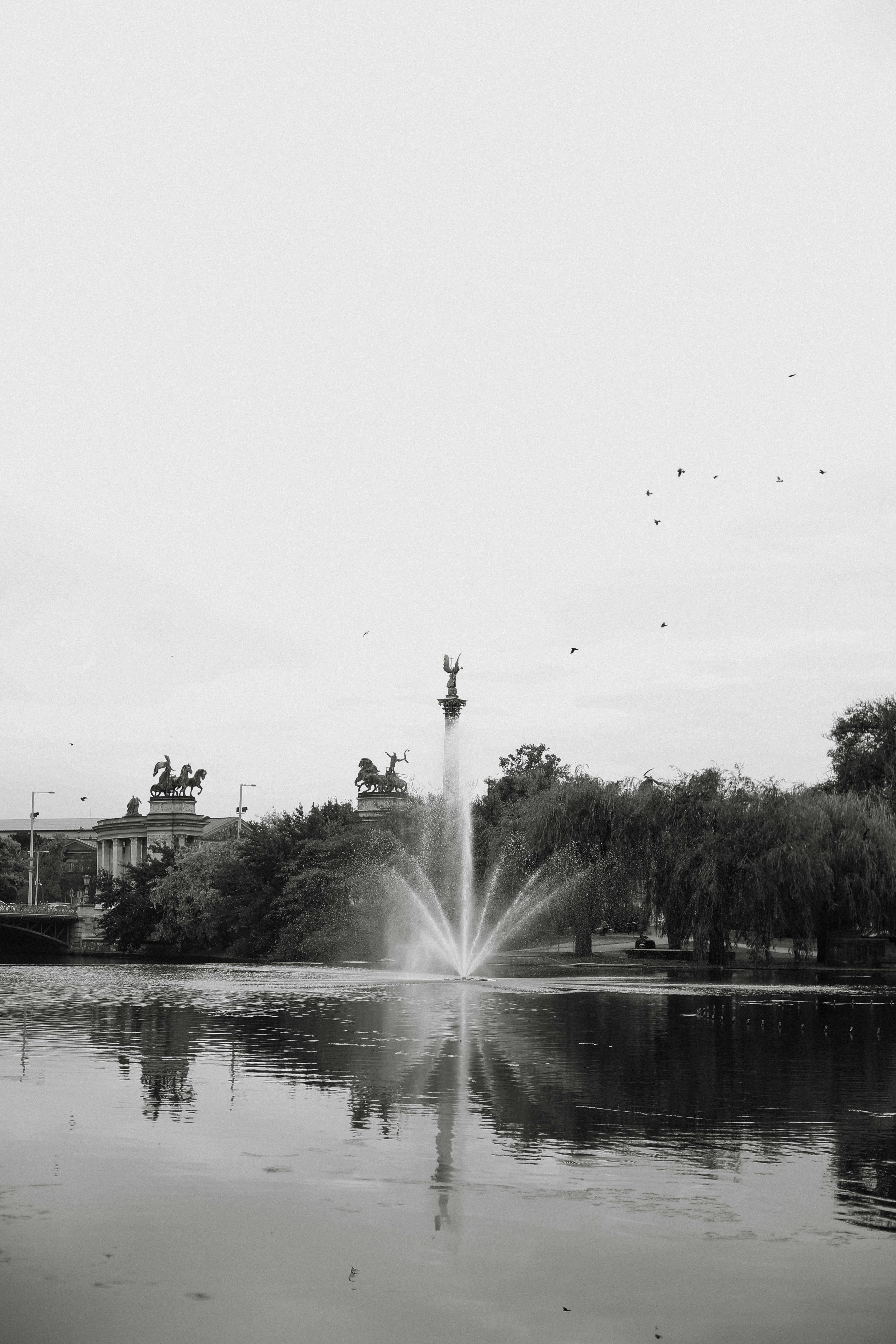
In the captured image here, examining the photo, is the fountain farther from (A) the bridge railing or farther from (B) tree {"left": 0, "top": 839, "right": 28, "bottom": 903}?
(B) tree {"left": 0, "top": 839, "right": 28, "bottom": 903}

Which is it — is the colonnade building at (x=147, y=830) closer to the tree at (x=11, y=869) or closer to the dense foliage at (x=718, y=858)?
the tree at (x=11, y=869)

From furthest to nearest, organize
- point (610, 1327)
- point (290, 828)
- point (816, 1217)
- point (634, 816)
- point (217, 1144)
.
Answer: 1. point (290, 828)
2. point (634, 816)
3. point (217, 1144)
4. point (816, 1217)
5. point (610, 1327)

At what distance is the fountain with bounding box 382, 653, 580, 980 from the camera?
5566 cm

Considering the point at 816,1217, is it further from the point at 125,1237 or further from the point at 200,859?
the point at 200,859

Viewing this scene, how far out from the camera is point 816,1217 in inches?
376

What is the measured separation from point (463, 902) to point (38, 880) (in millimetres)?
97066

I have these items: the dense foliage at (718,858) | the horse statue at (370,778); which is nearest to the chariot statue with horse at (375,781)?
the horse statue at (370,778)

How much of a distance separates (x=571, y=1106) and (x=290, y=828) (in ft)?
238

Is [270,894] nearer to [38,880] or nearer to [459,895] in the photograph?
[459,895]

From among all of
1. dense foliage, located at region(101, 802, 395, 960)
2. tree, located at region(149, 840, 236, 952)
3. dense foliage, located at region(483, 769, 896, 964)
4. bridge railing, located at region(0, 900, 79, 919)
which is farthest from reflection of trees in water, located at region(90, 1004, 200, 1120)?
bridge railing, located at region(0, 900, 79, 919)

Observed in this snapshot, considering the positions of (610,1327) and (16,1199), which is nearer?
(610,1327)

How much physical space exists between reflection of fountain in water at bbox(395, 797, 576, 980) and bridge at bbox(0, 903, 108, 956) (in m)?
43.7

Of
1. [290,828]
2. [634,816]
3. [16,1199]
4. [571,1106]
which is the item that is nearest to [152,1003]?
[571,1106]

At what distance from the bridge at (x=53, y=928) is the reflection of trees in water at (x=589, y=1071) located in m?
85.9
